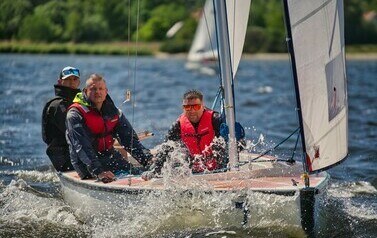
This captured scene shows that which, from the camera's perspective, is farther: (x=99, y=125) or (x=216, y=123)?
(x=99, y=125)

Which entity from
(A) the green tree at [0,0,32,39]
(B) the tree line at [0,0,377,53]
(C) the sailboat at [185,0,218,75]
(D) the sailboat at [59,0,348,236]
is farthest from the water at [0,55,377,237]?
(C) the sailboat at [185,0,218,75]

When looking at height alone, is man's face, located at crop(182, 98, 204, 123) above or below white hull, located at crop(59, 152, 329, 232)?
above

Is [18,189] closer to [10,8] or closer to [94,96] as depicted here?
[94,96]

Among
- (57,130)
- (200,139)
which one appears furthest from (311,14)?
(57,130)

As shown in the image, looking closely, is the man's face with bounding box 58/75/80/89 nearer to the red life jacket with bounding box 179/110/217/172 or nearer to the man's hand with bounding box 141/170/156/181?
the red life jacket with bounding box 179/110/217/172

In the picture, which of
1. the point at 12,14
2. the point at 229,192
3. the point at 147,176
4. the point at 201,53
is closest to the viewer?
the point at 229,192

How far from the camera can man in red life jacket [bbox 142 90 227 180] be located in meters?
7.79

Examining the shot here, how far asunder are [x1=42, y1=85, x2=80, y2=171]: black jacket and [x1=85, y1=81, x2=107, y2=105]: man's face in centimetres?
85

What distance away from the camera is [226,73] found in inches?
303

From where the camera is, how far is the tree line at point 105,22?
72.7 ft

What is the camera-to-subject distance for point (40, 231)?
25.0 ft

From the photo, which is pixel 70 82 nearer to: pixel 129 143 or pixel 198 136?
pixel 129 143

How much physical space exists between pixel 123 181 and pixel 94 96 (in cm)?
106

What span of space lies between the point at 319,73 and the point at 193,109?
1.62 meters
